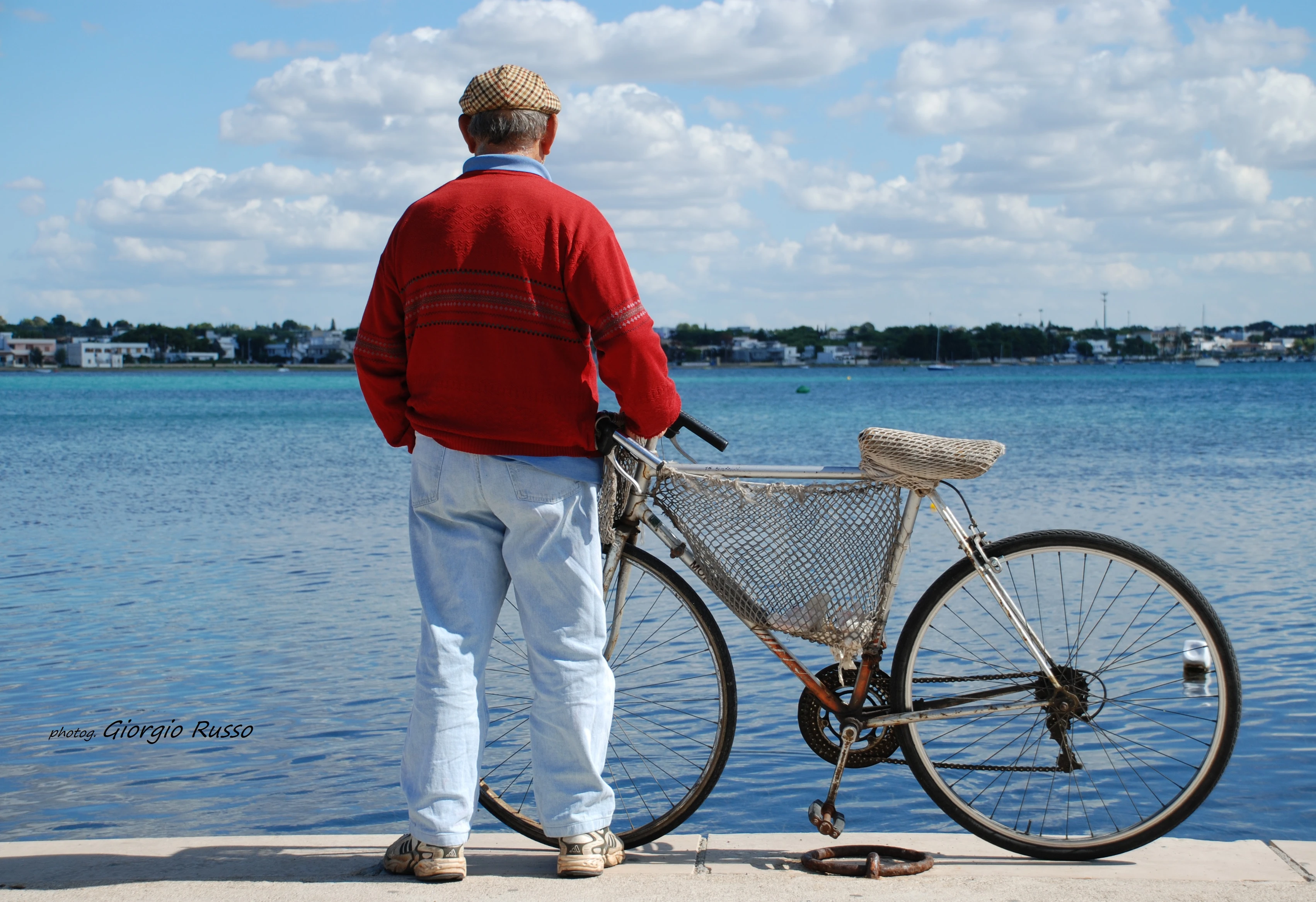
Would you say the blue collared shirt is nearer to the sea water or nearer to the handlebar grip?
the handlebar grip

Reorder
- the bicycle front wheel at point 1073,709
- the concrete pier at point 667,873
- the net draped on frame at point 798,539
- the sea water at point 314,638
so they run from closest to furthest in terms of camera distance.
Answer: the concrete pier at point 667,873
the bicycle front wheel at point 1073,709
the net draped on frame at point 798,539
the sea water at point 314,638

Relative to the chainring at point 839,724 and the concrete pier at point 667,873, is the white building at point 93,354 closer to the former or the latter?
the concrete pier at point 667,873

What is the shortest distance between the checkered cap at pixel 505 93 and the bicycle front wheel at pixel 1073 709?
1.65 metres

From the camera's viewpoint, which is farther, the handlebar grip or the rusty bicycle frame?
the handlebar grip

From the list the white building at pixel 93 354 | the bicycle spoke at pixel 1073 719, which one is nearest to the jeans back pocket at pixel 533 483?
the bicycle spoke at pixel 1073 719

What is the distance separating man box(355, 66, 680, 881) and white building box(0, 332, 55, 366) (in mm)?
217351

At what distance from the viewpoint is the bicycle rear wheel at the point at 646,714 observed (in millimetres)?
3359

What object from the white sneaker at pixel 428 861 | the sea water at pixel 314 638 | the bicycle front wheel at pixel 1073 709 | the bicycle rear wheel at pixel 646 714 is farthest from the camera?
the sea water at pixel 314 638

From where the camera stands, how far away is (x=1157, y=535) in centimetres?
1283

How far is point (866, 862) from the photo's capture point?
309cm

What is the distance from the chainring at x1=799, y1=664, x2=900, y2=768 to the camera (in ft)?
10.9

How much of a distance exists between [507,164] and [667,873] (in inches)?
72.8

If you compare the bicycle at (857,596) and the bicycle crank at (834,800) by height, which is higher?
the bicycle at (857,596)

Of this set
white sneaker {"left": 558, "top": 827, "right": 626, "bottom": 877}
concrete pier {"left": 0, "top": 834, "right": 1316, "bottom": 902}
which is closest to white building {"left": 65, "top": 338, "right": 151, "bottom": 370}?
concrete pier {"left": 0, "top": 834, "right": 1316, "bottom": 902}
